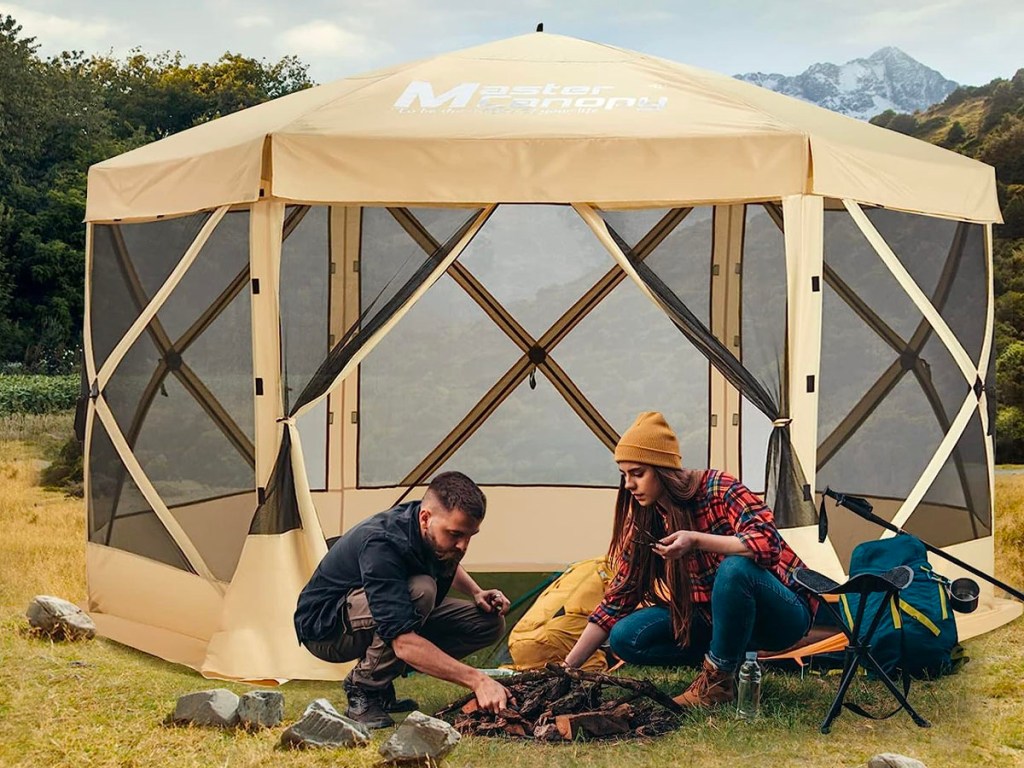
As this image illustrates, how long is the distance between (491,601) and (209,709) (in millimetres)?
973

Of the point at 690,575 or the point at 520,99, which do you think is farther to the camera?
the point at 520,99

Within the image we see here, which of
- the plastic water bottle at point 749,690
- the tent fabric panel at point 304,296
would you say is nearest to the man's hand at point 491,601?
the plastic water bottle at point 749,690

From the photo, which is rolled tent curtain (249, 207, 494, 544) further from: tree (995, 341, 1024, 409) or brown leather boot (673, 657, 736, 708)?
tree (995, 341, 1024, 409)

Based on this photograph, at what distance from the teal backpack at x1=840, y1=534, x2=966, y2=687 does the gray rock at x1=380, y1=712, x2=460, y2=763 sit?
1588mm

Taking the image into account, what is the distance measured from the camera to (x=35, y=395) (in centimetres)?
1598

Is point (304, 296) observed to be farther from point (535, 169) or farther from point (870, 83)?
point (870, 83)

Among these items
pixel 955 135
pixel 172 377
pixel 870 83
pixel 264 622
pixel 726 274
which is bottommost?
pixel 264 622

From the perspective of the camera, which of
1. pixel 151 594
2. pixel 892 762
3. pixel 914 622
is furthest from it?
pixel 151 594

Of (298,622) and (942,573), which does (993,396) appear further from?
(298,622)

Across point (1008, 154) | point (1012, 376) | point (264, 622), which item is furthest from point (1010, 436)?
point (264, 622)

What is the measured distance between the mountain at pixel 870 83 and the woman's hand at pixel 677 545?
79.5m

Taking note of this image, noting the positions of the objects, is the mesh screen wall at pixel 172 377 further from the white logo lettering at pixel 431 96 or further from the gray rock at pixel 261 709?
the gray rock at pixel 261 709

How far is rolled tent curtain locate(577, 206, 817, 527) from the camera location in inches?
191

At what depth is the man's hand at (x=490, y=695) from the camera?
3994 mm
